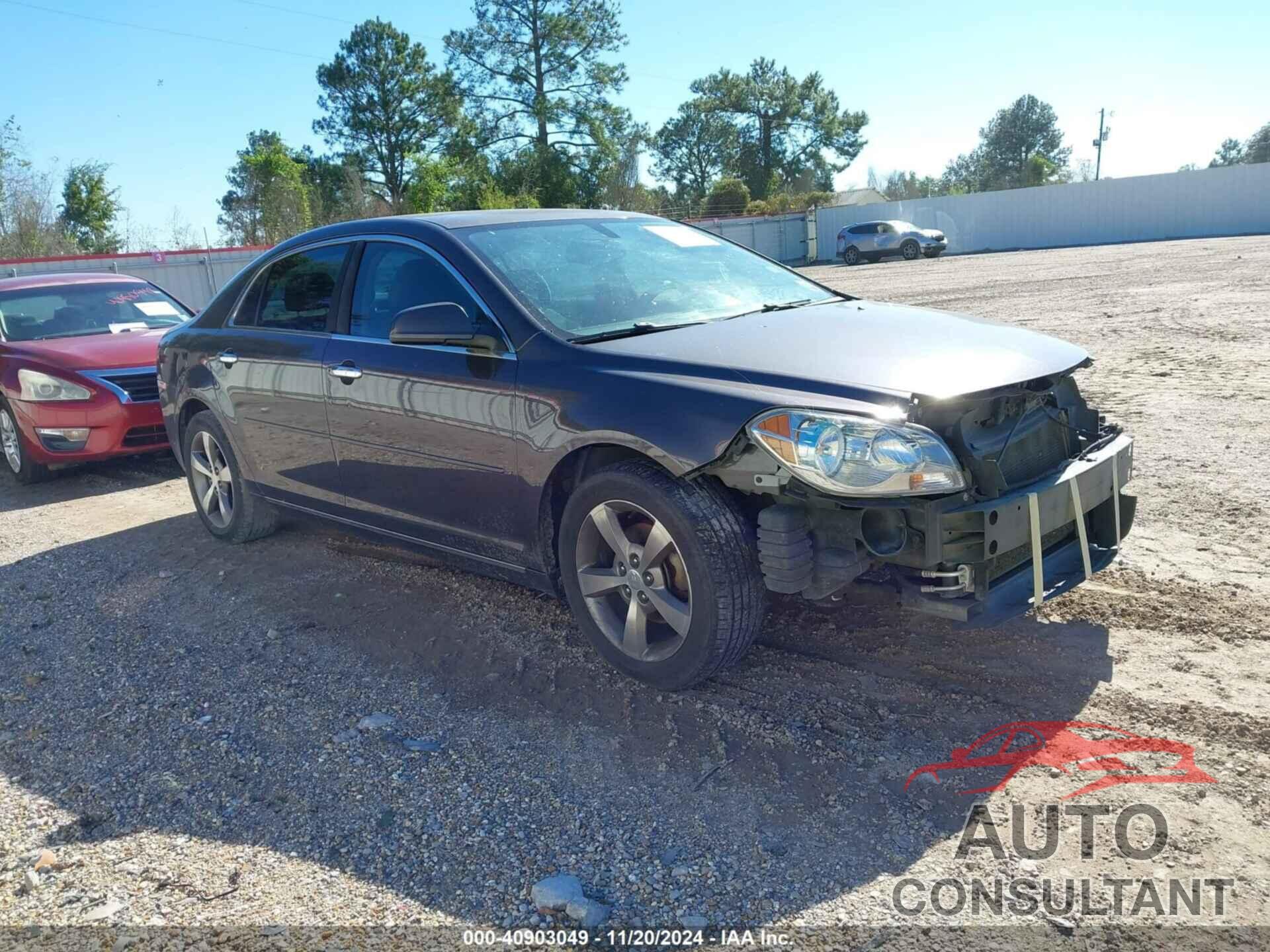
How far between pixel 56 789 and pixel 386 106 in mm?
56704

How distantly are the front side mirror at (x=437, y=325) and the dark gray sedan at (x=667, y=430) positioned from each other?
0.04ft

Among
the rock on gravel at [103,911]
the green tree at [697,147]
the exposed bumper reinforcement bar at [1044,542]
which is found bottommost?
the rock on gravel at [103,911]

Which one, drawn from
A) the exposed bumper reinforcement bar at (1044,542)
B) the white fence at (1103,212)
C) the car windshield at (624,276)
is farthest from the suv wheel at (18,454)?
the white fence at (1103,212)

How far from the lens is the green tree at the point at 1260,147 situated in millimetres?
76125

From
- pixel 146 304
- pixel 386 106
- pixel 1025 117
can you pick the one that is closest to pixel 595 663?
pixel 146 304

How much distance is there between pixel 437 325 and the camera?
12.6ft

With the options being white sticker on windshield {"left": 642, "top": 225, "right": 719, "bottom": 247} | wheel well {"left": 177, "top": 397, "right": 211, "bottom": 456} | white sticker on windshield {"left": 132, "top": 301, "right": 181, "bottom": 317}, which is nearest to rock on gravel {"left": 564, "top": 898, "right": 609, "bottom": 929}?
white sticker on windshield {"left": 642, "top": 225, "right": 719, "bottom": 247}

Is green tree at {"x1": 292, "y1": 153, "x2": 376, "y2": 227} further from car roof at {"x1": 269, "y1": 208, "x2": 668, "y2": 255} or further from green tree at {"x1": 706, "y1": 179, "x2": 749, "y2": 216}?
car roof at {"x1": 269, "y1": 208, "x2": 668, "y2": 255}

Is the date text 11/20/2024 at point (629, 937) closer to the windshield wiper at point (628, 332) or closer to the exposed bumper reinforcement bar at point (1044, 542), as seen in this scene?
the exposed bumper reinforcement bar at point (1044, 542)

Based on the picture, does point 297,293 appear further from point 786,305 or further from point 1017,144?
point 1017,144

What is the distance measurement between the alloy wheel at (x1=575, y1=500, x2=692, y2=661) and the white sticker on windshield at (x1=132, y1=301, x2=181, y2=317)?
22.7 ft

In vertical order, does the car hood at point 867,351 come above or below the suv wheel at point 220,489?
above

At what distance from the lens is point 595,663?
398 centimetres

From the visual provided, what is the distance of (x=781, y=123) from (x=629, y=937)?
7324cm
